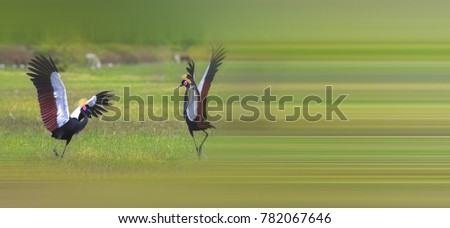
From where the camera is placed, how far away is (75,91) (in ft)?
22.8

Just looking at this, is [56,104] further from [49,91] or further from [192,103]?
[192,103]

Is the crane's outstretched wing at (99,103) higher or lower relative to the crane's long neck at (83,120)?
higher

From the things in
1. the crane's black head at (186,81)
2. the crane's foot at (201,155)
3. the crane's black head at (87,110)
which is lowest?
the crane's foot at (201,155)

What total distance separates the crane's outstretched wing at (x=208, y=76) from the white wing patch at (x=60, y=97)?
3.29 ft

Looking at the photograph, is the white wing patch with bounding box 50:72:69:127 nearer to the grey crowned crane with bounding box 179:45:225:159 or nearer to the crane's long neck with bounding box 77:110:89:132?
the crane's long neck with bounding box 77:110:89:132

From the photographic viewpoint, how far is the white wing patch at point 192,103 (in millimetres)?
6496

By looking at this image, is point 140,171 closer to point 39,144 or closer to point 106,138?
point 106,138

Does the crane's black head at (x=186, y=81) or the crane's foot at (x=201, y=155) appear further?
the crane's foot at (x=201, y=155)

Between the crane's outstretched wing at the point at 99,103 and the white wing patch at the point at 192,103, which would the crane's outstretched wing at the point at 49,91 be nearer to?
the crane's outstretched wing at the point at 99,103

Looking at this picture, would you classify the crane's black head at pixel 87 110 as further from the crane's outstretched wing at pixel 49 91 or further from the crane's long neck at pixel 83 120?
the crane's outstretched wing at pixel 49 91

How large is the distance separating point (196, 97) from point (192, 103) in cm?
5

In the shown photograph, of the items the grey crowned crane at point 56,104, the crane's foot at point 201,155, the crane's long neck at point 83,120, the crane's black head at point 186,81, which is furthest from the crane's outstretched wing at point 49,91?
the crane's foot at point 201,155

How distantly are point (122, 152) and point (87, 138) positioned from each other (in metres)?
0.30
